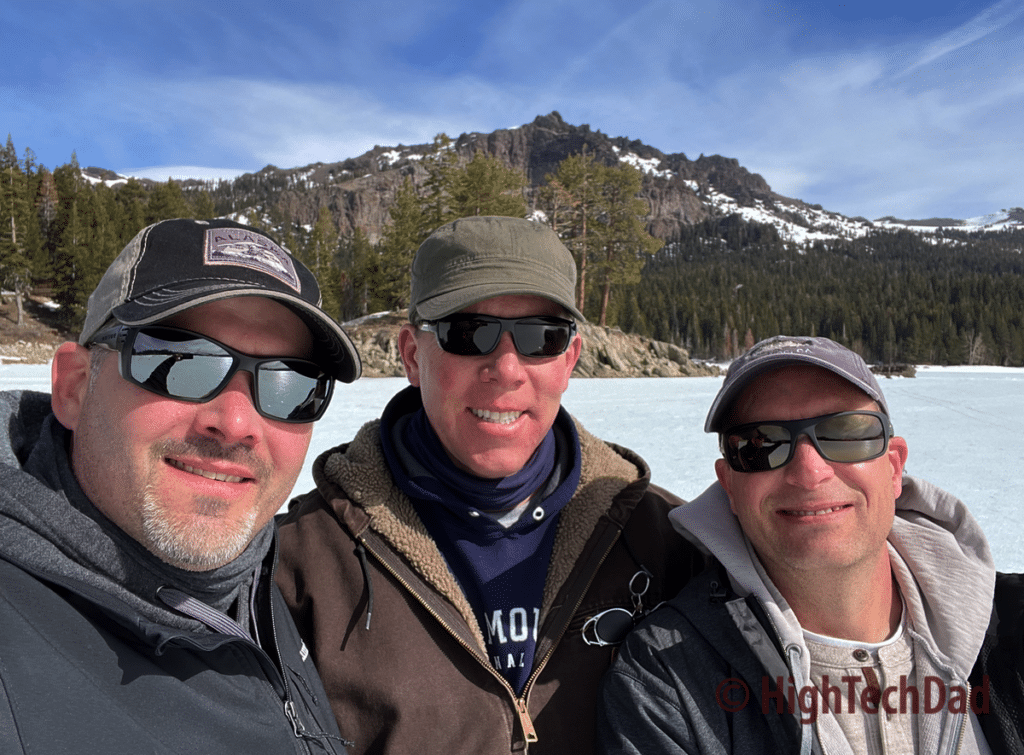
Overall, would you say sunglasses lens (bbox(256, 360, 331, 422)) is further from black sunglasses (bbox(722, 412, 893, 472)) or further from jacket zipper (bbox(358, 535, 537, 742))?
black sunglasses (bbox(722, 412, 893, 472))

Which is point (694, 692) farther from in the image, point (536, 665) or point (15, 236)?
point (15, 236)

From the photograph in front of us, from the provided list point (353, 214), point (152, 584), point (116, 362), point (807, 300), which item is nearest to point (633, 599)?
point (152, 584)

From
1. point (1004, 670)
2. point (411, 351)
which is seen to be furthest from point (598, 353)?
point (1004, 670)

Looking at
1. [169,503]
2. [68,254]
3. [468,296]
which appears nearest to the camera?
[169,503]

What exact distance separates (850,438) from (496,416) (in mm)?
1229

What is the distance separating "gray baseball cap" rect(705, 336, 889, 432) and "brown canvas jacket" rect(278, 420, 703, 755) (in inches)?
22.9

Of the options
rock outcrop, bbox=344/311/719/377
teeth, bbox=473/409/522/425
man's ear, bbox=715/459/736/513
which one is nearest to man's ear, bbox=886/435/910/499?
man's ear, bbox=715/459/736/513

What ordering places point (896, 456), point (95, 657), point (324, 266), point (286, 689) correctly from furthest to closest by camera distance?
point (324, 266), point (896, 456), point (286, 689), point (95, 657)

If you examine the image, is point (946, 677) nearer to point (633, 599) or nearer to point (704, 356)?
point (633, 599)

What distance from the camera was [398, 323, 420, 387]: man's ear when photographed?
97.3 inches

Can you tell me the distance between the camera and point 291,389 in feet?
5.74

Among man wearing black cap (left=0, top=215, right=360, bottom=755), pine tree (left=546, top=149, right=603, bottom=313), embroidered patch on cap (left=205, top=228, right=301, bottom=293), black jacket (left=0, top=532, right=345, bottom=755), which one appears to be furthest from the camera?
pine tree (left=546, top=149, right=603, bottom=313)

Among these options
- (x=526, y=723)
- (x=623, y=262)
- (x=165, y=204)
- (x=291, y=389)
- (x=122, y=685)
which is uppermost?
(x=165, y=204)

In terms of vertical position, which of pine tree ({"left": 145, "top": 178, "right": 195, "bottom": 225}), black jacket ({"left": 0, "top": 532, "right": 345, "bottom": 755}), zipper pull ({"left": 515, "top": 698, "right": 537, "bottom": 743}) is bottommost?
zipper pull ({"left": 515, "top": 698, "right": 537, "bottom": 743})
